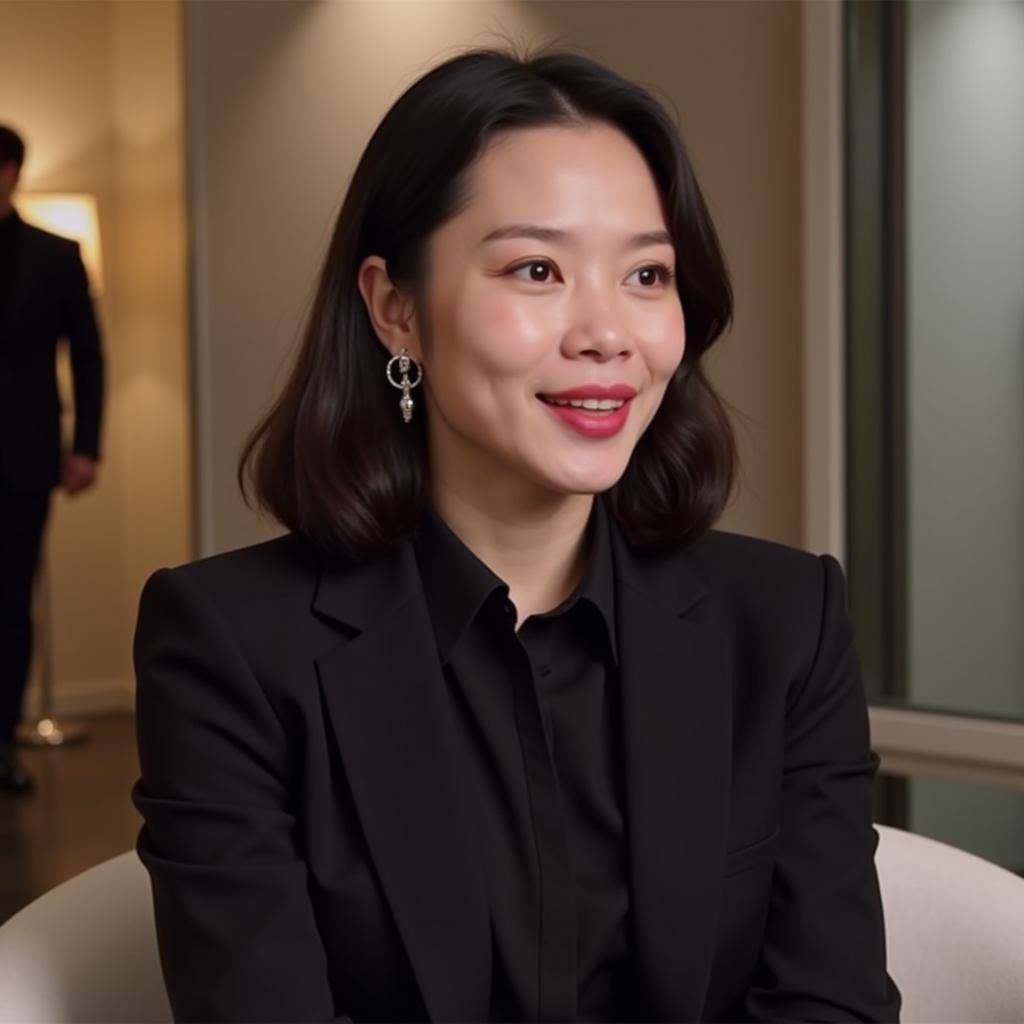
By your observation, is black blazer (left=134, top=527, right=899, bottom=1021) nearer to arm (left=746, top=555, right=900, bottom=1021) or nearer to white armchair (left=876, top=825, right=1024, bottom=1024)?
arm (left=746, top=555, right=900, bottom=1021)

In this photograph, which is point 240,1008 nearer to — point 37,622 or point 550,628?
point 550,628

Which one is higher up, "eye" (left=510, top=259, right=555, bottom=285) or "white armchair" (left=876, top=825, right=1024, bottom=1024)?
"eye" (left=510, top=259, right=555, bottom=285)

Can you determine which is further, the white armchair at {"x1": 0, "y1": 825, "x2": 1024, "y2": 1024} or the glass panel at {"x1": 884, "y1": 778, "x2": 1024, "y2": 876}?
the glass panel at {"x1": 884, "y1": 778, "x2": 1024, "y2": 876}

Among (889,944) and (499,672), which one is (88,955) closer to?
(499,672)

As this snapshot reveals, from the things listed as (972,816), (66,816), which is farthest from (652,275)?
(66,816)

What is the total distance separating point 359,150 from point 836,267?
1.62 metres

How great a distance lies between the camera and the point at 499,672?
1753 mm

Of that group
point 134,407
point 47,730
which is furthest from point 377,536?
point 134,407

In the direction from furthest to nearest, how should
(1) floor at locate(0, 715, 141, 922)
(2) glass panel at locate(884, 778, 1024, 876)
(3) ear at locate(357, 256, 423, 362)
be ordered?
(1) floor at locate(0, 715, 141, 922) < (2) glass panel at locate(884, 778, 1024, 876) < (3) ear at locate(357, 256, 423, 362)

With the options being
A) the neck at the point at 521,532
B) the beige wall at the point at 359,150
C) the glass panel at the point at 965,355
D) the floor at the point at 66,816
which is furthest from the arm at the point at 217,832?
the floor at the point at 66,816

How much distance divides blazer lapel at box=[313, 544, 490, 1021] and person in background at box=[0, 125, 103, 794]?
403 centimetres

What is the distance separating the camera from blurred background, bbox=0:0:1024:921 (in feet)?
11.5

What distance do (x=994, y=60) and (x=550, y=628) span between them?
211cm

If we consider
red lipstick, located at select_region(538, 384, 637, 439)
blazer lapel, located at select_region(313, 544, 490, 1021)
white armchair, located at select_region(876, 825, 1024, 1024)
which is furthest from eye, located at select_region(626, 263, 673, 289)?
white armchair, located at select_region(876, 825, 1024, 1024)
